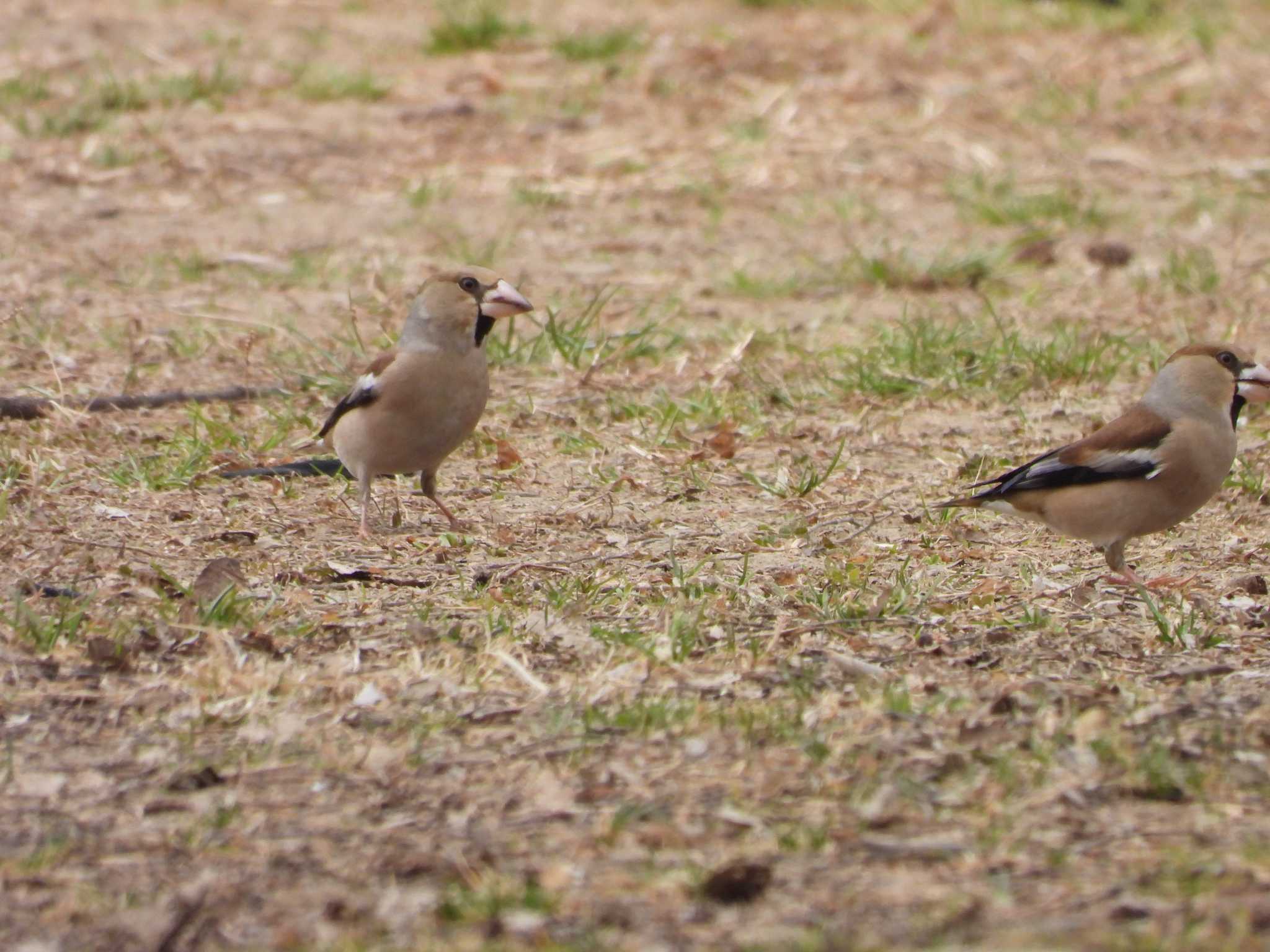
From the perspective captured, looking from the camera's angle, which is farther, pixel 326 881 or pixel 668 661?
pixel 668 661

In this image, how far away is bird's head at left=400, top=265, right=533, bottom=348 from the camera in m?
5.80

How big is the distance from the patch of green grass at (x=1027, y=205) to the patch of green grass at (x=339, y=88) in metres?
3.47

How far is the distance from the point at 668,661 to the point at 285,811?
3.40 ft

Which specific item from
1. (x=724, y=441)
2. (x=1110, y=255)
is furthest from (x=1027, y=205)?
(x=724, y=441)

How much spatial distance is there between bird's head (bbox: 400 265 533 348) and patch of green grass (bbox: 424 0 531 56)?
6225 millimetres

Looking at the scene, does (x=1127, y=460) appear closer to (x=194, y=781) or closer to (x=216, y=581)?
(x=216, y=581)

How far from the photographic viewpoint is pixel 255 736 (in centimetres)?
403

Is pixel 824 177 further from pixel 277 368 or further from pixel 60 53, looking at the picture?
pixel 60 53

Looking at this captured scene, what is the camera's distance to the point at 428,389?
568 centimetres

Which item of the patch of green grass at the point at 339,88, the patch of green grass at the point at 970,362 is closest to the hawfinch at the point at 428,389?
the patch of green grass at the point at 970,362

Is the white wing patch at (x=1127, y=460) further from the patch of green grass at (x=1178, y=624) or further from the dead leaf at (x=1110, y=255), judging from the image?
the dead leaf at (x=1110, y=255)

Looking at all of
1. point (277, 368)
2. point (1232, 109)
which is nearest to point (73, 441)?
point (277, 368)

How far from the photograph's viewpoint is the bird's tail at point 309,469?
6.12m

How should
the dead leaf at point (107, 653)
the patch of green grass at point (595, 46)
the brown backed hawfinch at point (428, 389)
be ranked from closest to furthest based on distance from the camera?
the dead leaf at point (107, 653) → the brown backed hawfinch at point (428, 389) → the patch of green grass at point (595, 46)
